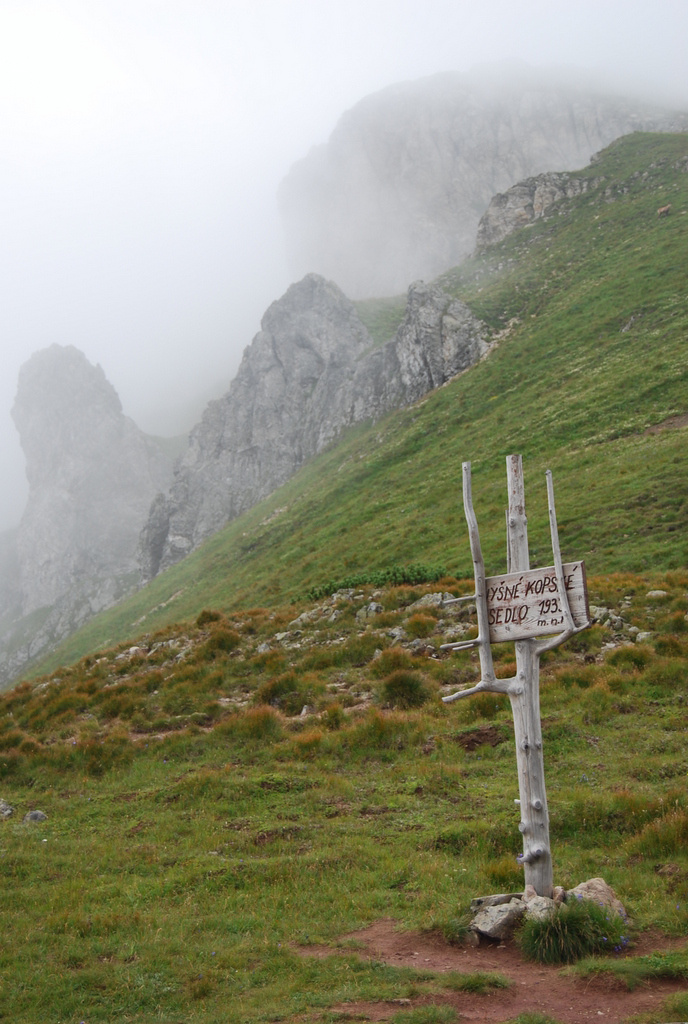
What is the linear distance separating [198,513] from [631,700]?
4822 inches

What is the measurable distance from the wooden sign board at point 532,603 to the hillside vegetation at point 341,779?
335 centimetres

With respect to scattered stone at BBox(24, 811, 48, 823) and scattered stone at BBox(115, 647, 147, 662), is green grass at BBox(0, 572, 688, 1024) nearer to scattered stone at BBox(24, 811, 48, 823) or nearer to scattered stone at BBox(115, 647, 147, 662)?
scattered stone at BBox(24, 811, 48, 823)

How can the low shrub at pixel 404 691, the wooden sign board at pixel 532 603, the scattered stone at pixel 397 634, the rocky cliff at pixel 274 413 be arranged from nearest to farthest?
the wooden sign board at pixel 532 603, the low shrub at pixel 404 691, the scattered stone at pixel 397 634, the rocky cliff at pixel 274 413

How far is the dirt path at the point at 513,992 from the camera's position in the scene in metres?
5.43

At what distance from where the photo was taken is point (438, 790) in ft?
37.0

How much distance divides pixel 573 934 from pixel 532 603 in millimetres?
3537

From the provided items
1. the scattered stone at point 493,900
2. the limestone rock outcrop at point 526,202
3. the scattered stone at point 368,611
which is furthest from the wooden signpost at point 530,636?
the limestone rock outcrop at point 526,202

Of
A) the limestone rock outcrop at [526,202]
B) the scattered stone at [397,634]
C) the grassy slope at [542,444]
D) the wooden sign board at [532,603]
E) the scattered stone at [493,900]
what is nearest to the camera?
the wooden sign board at [532,603]

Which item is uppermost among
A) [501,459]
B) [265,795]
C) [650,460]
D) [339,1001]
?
[501,459]

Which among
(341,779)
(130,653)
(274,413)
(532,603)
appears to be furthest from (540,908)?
(274,413)

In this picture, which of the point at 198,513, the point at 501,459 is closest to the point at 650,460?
the point at 501,459

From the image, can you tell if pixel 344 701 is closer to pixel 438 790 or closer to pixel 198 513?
pixel 438 790

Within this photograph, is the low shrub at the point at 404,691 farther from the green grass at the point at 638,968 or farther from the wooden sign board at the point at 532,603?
the green grass at the point at 638,968

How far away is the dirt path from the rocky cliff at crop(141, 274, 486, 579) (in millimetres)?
87652
